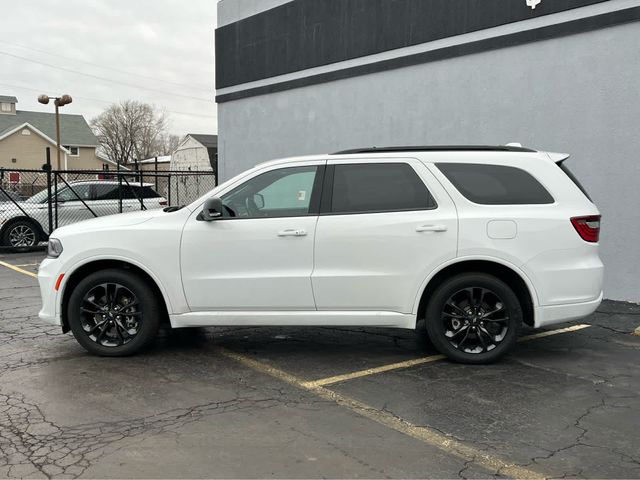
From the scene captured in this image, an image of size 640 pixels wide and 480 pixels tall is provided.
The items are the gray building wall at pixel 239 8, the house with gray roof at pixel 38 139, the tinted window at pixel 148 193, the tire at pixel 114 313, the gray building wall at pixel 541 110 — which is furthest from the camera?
the house with gray roof at pixel 38 139

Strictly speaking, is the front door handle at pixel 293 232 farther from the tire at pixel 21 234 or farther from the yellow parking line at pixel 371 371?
A: the tire at pixel 21 234

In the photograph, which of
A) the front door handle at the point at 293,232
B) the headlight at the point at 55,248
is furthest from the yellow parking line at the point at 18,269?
the front door handle at the point at 293,232

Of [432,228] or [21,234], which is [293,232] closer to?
[432,228]

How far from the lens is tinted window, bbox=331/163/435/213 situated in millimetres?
5363

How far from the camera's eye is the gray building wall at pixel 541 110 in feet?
Answer: 25.5

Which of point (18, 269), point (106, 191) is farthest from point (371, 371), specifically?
point (106, 191)

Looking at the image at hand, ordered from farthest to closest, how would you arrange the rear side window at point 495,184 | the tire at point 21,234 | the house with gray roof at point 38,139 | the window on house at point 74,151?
1. the window on house at point 74,151
2. the house with gray roof at point 38,139
3. the tire at point 21,234
4. the rear side window at point 495,184

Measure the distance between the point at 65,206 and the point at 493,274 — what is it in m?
12.0

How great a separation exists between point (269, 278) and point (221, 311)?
54 centimetres

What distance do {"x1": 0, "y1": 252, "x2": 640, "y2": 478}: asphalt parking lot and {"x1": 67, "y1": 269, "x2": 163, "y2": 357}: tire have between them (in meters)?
A: 0.16

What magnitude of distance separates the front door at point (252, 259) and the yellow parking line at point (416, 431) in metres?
0.66

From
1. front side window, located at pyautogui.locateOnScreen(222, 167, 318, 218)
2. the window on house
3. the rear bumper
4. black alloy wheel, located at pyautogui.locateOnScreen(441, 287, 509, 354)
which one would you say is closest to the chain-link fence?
front side window, located at pyautogui.locateOnScreen(222, 167, 318, 218)

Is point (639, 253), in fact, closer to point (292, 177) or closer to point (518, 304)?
point (518, 304)

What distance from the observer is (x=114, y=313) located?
216 inches
